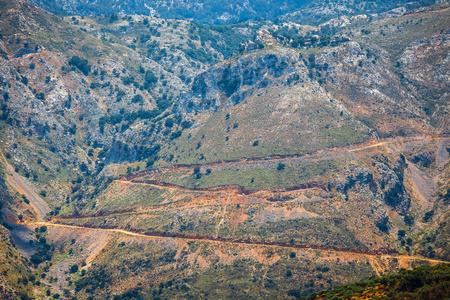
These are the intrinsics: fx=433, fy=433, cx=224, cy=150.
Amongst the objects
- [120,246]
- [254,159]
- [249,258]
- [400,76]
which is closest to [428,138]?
[400,76]

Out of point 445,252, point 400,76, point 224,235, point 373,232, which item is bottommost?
point 445,252

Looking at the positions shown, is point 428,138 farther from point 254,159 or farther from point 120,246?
point 120,246

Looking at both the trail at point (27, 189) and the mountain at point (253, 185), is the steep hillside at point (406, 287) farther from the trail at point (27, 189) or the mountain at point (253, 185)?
the trail at point (27, 189)

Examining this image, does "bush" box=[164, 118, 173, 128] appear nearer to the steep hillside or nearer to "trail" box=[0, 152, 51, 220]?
"trail" box=[0, 152, 51, 220]

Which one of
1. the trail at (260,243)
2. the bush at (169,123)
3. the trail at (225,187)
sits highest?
the bush at (169,123)

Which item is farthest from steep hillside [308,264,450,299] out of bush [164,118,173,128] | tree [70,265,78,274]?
bush [164,118,173,128]

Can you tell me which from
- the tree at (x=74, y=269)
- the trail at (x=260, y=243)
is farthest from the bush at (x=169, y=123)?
the tree at (x=74, y=269)

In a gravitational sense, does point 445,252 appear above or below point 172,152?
below
